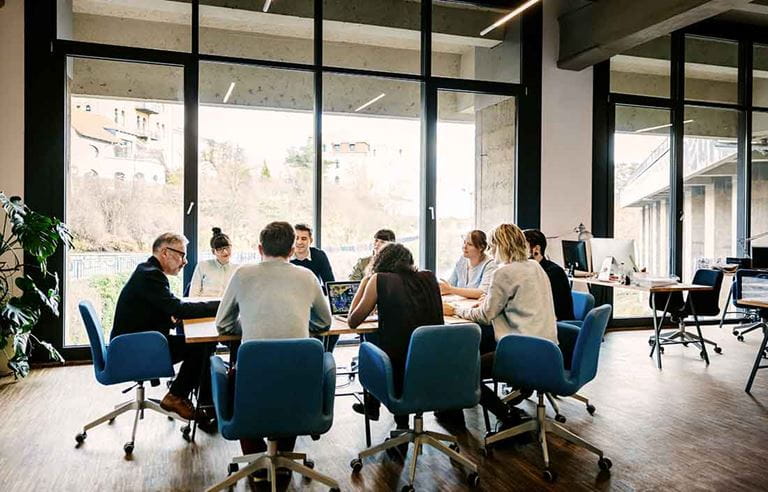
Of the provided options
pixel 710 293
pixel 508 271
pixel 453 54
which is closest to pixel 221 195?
pixel 453 54

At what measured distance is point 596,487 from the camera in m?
3.00

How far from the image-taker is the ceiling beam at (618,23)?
5.50m

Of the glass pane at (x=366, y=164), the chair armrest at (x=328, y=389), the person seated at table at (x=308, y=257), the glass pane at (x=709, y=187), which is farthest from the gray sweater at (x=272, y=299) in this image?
the glass pane at (x=709, y=187)

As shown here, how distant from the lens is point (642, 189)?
780cm

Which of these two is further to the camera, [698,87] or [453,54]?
[698,87]

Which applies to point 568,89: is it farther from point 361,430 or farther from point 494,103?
point 361,430

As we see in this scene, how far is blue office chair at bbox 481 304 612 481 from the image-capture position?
→ 311 centimetres

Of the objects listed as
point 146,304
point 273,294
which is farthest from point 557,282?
point 146,304

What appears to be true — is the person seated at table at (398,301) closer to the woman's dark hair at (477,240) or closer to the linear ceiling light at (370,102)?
the woman's dark hair at (477,240)

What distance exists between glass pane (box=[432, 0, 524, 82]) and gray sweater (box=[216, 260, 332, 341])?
4.49 metres

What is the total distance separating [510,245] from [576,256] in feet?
9.88

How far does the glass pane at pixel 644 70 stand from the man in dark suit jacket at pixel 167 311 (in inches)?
241

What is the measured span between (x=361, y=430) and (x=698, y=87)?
6.93 m

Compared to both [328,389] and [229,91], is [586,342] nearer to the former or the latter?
[328,389]
